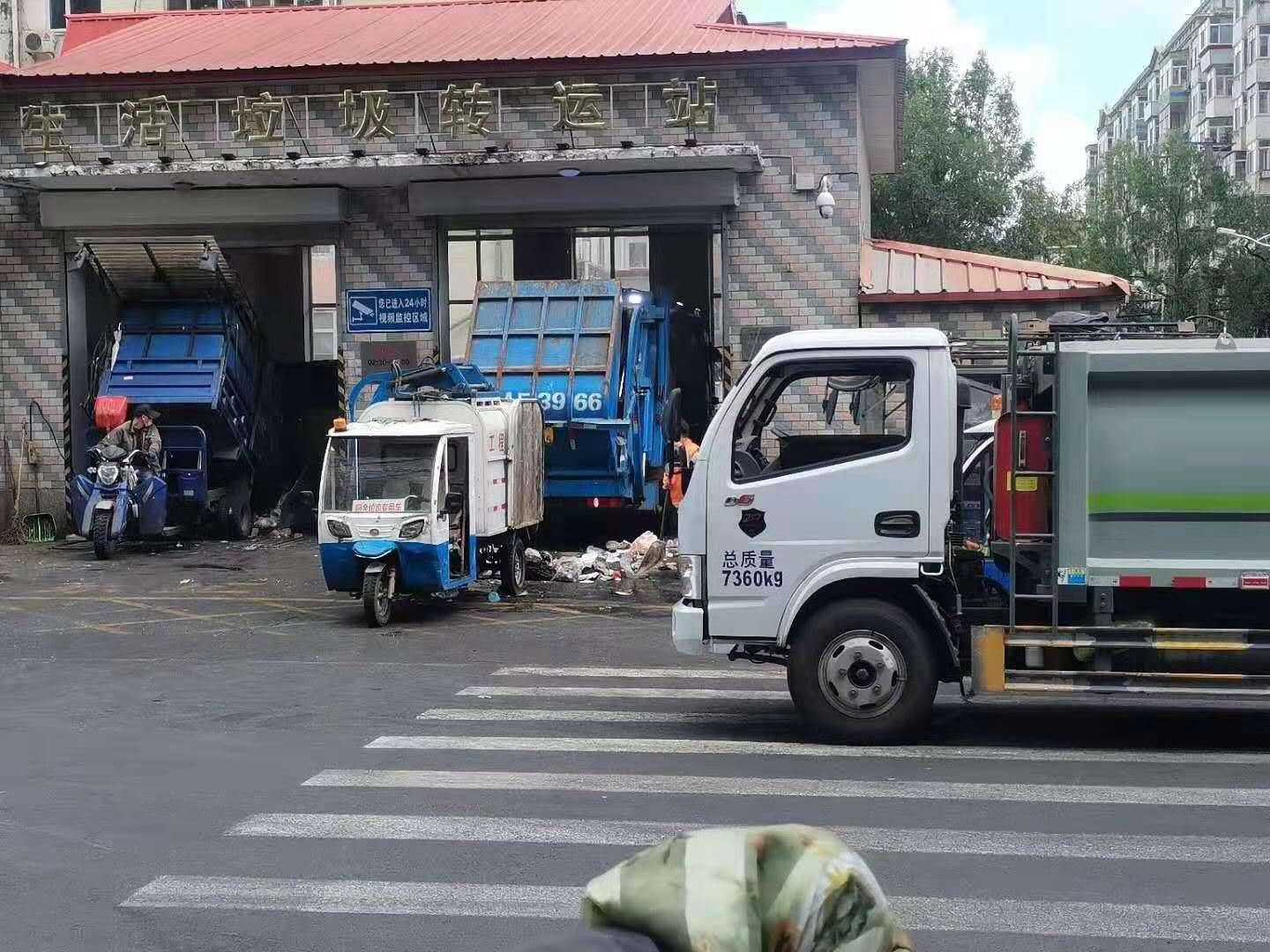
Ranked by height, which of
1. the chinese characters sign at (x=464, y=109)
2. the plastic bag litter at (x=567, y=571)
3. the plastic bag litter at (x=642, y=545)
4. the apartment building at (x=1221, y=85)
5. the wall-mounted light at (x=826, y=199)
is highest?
the apartment building at (x=1221, y=85)

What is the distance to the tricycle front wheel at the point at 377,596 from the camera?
13711 mm

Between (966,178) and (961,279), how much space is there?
86.5 feet

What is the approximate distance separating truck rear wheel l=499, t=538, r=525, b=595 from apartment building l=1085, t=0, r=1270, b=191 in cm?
5500

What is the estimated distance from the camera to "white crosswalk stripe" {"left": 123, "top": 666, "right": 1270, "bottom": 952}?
568 cm

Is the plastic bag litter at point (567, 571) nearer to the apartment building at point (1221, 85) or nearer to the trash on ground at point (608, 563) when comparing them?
the trash on ground at point (608, 563)

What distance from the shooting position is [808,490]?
8680 mm

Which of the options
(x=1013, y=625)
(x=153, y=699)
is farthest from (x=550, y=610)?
(x=1013, y=625)

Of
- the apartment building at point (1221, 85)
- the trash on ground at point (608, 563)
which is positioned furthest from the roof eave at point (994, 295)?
the apartment building at point (1221, 85)

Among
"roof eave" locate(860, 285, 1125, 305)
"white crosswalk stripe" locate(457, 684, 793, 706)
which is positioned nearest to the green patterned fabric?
"white crosswalk stripe" locate(457, 684, 793, 706)

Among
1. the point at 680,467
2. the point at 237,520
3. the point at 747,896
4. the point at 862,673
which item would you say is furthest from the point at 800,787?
the point at 237,520

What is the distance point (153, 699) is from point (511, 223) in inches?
487

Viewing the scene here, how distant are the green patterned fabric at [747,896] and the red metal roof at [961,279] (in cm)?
1863

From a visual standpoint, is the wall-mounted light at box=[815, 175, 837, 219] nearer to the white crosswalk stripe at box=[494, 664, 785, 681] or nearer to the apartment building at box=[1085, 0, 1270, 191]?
the white crosswalk stripe at box=[494, 664, 785, 681]

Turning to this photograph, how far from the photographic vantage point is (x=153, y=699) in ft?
33.8
